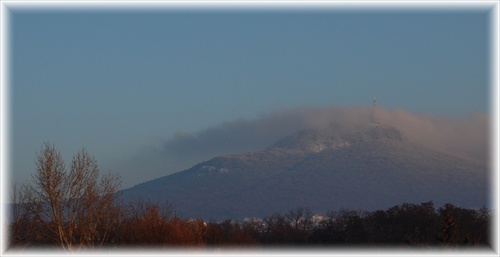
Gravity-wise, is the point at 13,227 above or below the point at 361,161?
below

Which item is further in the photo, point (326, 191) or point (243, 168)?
point (243, 168)

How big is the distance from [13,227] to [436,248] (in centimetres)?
1154

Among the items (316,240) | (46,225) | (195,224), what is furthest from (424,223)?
(46,225)

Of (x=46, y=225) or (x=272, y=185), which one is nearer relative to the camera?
(x=46, y=225)

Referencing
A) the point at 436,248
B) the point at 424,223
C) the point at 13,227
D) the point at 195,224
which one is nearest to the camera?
the point at 13,227

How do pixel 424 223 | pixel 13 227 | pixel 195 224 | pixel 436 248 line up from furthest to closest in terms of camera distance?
pixel 424 223
pixel 195 224
pixel 436 248
pixel 13 227

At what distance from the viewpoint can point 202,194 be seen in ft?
344

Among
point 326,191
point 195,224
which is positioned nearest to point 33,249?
point 195,224

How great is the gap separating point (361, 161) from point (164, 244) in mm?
85038

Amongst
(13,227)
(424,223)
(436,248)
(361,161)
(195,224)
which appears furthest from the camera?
(361,161)

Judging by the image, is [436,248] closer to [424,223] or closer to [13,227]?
[13,227]

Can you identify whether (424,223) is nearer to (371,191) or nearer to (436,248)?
(436,248)

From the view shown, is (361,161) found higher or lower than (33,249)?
higher

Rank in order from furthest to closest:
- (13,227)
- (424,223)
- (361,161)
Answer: (361,161)
(424,223)
(13,227)
